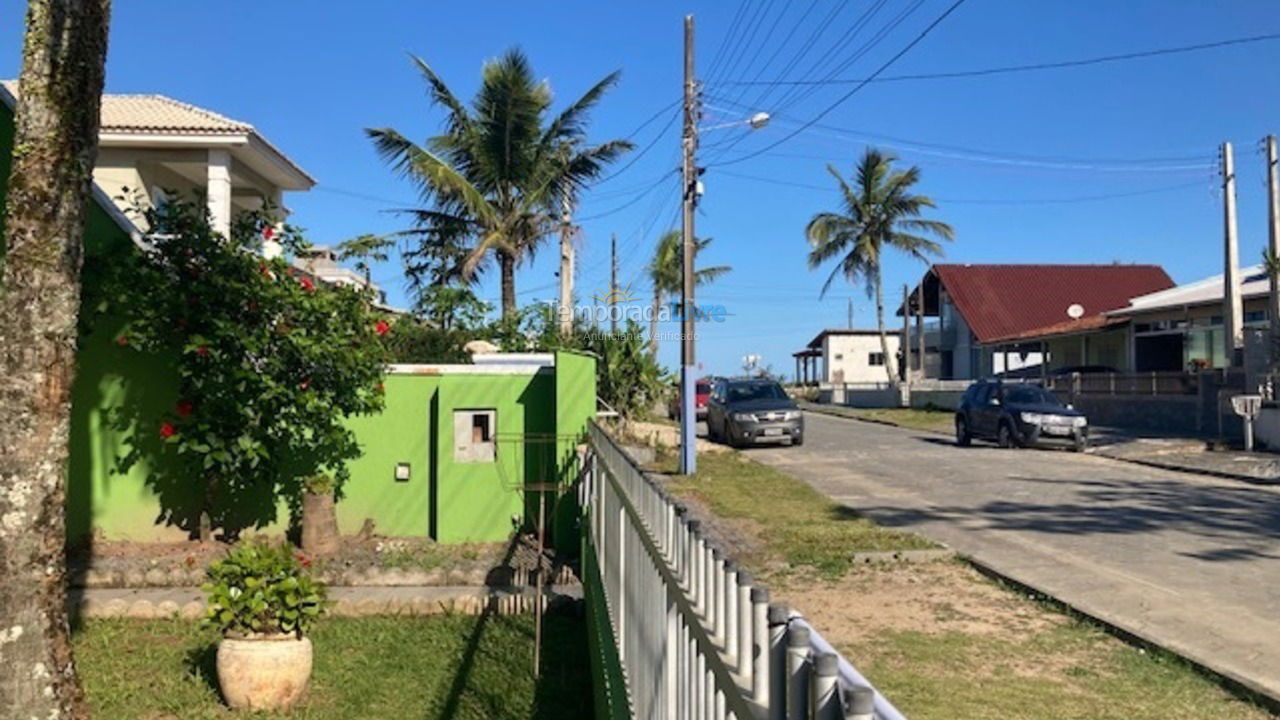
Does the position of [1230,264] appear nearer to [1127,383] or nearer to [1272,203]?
[1272,203]

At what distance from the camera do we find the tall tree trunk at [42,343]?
4430mm

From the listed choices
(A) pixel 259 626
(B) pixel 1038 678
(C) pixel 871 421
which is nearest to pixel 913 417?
(C) pixel 871 421

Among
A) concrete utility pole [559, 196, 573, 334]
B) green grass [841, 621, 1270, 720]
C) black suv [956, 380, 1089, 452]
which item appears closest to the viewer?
green grass [841, 621, 1270, 720]

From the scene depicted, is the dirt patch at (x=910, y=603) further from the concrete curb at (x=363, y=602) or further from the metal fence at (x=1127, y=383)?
the metal fence at (x=1127, y=383)

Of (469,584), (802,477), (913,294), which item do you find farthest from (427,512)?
(913,294)

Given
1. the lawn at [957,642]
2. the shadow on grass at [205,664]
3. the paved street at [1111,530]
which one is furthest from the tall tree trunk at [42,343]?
the paved street at [1111,530]

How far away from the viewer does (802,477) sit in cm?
1706

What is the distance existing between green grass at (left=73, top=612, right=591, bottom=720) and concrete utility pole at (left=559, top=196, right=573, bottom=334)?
14178 millimetres

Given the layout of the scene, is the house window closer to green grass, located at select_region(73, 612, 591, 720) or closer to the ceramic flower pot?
green grass, located at select_region(73, 612, 591, 720)

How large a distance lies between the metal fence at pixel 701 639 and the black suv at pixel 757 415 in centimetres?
1808

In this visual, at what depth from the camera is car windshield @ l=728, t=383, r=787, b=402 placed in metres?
24.0

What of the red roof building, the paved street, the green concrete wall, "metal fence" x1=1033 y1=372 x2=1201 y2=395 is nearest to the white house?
the red roof building

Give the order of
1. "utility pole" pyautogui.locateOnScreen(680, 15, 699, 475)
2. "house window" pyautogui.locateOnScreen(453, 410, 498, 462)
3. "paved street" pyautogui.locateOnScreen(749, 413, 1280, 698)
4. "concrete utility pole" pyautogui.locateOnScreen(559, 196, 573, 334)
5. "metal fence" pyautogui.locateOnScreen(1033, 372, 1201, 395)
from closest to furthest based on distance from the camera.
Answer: "paved street" pyautogui.locateOnScreen(749, 413, 1280, 698)
"house window" pyautogui.locateOnScreen(453, 410, 498, 462)
"utility pole" pyautogui.locateOnScreen(680, 15, 699, 475)
"concrete utility pole" pyautogui.locateOnScreen(559, 196, 573, 334)
"metal fence" pyautogui.locateOnScreen(1033, 372, 1201, 395)

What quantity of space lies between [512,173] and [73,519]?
13.4 meters
